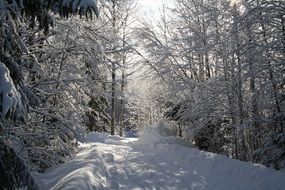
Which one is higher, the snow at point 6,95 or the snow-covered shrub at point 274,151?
the snow at point 6,95

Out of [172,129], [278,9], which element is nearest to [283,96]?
[278,9]

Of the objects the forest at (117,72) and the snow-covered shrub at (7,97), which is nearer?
the snow-covered shrub at (7,97)

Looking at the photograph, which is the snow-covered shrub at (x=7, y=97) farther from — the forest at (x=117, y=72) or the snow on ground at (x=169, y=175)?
the snow on ground at (x=169, y=175)

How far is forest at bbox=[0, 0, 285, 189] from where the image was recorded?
557 centimetres

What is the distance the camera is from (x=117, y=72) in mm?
11141

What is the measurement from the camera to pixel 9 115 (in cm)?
444

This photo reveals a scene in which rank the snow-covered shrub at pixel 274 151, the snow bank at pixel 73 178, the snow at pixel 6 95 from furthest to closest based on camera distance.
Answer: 1. the snow-covered shrub at pixel 274 151
2. the snow bank at pixel 73 178
3. the snow at pixel 6 95

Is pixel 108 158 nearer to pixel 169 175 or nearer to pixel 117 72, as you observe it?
pixel 169 175

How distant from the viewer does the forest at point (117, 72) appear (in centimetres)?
557

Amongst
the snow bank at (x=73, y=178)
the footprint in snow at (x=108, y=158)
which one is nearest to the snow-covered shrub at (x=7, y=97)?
the snow bank at (x=73, y=178)

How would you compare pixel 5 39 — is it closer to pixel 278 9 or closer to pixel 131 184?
pixel 131 184

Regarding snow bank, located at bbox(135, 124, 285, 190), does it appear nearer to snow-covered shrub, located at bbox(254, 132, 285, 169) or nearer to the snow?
snow-covered shrub, located at bbox(254, 132, 285, 169)

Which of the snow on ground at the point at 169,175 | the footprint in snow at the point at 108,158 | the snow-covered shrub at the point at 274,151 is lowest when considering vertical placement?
the snow on ground at the point at 169,175

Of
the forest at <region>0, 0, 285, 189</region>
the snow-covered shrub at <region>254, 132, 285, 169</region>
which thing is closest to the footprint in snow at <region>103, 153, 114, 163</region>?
the forest at <region>0, 0, 285, 189</region>
